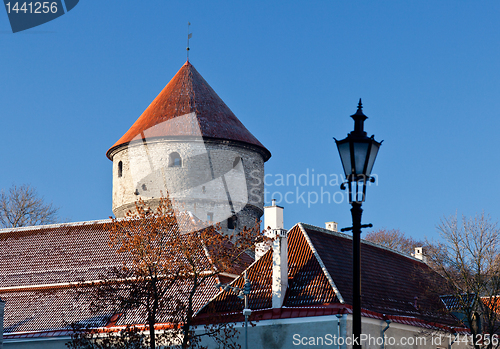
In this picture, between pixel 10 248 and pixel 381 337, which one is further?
pixel 10 248

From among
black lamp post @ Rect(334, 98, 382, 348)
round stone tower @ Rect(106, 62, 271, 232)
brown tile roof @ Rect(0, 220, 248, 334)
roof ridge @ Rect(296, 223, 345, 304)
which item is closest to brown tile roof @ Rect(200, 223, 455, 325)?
roof ridge @ Rect(296, 223, 345, 304)

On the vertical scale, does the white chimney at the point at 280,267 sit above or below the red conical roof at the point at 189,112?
below

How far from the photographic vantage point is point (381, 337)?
69.7ft

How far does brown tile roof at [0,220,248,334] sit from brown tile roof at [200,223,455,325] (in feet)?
7.40

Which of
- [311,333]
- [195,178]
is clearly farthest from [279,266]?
[195,178]

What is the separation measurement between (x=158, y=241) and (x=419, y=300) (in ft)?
35.2

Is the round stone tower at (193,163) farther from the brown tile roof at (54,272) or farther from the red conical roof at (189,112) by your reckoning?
the brown tile roof at (54,272)

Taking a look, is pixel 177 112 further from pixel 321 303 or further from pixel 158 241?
pixel 321 303

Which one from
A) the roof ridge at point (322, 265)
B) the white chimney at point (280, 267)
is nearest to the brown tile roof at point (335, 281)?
the roof ridge at point (322, 265)

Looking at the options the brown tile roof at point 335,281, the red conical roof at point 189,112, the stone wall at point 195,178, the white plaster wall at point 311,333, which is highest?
→ the red conical roof at point 189,112

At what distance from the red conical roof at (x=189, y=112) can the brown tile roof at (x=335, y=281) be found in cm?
971

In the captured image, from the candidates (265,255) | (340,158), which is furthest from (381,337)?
(340,158)

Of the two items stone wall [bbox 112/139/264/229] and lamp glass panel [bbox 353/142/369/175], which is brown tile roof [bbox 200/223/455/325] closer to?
stone wall [bbox 112/139/264/229]

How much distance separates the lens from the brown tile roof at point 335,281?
69.4 ft
